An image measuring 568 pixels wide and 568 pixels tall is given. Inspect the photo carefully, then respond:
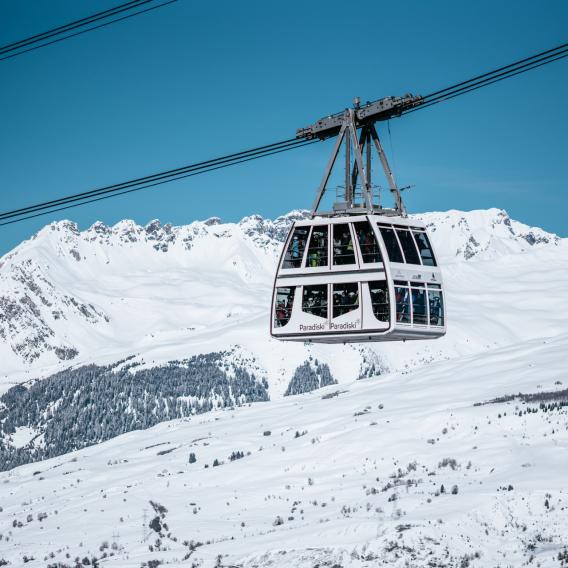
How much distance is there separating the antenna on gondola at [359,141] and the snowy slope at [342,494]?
20.9m

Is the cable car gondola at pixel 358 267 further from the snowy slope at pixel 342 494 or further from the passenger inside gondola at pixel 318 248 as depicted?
the snowy slope at pixel 342 494

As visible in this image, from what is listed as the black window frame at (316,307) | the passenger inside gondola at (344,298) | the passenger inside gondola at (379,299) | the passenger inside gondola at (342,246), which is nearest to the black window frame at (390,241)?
the passenger inside gondola at (379,299)

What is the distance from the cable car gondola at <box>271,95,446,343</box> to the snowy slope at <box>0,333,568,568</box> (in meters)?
18.3

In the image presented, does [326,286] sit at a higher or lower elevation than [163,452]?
lower

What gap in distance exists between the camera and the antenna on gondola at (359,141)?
39.5 meters

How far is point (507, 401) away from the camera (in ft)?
373

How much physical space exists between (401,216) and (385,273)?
8.78ft

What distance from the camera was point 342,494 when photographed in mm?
81812

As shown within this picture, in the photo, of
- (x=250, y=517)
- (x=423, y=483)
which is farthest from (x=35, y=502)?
(x=423, y=483)

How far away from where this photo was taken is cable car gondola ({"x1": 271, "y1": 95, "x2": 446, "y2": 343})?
131ft

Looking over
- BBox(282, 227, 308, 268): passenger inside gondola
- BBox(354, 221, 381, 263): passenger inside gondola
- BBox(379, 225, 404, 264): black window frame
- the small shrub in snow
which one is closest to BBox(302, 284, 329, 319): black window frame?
BBox(282, 227, 308, 268): passenger inside gondola

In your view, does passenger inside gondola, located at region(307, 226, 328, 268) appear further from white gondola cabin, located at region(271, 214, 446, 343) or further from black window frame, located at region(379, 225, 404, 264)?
black window frame, located at region(379, 225, 404, 264)

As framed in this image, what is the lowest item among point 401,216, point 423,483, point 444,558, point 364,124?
point 444,558

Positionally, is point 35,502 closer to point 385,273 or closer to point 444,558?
point 444,558
